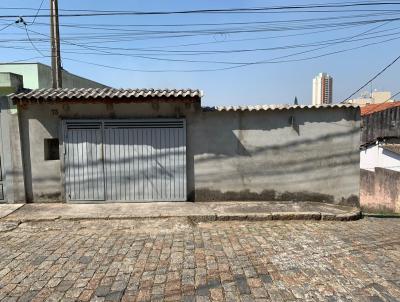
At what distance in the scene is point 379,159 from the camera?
656 inches

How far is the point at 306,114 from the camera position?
321 inches

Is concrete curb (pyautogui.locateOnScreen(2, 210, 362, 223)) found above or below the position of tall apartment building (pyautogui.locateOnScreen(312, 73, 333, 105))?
below

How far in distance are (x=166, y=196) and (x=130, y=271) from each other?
3.73 meters

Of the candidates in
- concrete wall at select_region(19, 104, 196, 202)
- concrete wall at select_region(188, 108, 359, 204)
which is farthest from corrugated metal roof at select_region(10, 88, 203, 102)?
concrete wall at select_region(188, 108, 359, 204)

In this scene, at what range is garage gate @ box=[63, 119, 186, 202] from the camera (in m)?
8.14

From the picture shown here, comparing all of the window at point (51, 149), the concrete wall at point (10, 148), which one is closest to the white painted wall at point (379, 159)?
the window at point (51, 149)

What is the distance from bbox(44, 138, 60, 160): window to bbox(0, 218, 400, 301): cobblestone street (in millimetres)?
2133

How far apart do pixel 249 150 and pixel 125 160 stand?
10.0 ft

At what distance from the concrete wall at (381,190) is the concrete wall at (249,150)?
6.95m

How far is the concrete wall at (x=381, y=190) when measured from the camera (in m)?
13.8

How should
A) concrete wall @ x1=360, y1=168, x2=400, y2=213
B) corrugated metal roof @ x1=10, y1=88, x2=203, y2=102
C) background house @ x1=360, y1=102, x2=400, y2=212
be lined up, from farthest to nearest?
background house @ x1=360, y1=102, x2=400, y2=212
concrete wall @ x1=360, y1=168, x2=400, y2=213
corrugated metal roof @ x1=10, y1=88, x2=203, y2=102

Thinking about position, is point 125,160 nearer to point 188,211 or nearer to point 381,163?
point 188,211

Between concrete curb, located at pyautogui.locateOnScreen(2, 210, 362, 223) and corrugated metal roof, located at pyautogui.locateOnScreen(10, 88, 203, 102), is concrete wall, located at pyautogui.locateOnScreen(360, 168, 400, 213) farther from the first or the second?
corrugated metal roof, located at pyautogui.locateOnScreen(10, 88, 203, 102)

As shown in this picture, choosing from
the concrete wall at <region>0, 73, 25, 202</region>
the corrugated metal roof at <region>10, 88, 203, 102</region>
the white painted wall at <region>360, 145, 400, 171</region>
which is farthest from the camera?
the white painted wall at <region>360, 145, 400, 171</region>
